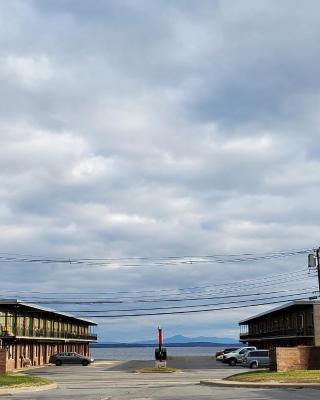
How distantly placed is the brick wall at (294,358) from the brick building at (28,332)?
22.4m

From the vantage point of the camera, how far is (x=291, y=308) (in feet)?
261

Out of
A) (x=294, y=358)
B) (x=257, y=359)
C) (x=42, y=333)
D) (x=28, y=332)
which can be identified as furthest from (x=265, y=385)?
(x=42, y=333)

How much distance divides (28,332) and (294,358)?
36921mm

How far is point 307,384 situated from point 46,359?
58610mm

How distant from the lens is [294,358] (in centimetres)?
4288

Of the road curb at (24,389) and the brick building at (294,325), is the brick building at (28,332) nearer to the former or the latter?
the road curb at (24,389)

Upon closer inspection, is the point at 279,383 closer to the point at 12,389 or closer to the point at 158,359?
the point at 12,389

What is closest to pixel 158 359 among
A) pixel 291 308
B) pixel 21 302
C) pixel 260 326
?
pixel 21 302

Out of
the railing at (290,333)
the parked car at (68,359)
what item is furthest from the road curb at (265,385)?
the parked car at (68,359)

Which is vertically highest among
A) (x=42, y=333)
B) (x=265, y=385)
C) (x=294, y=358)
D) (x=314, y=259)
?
(x=314, y=259)

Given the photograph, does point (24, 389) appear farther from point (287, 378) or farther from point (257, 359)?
point (257, 359)

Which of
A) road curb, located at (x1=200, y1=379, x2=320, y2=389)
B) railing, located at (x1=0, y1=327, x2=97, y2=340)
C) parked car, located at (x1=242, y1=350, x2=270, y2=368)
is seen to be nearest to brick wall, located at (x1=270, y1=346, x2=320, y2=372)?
road curb, located at (x1=200, y1=379, x2=320, y2=389)

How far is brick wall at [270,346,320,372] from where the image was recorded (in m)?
42.3

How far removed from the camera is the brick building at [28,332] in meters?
65.7
